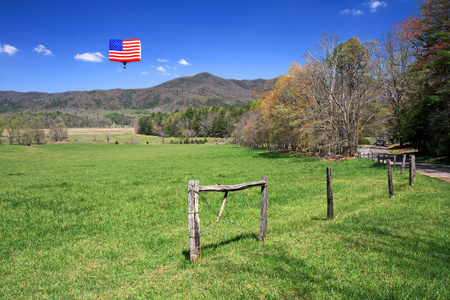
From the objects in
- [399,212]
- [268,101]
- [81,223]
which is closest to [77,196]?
[81,223]

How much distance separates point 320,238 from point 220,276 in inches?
120

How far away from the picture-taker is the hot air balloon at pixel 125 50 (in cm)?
1421

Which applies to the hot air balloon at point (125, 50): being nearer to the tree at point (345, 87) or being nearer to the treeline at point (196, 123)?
the tree at point (345, 87)

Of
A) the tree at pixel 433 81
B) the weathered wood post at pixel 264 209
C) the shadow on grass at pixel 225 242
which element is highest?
the tree at pixel 433 81

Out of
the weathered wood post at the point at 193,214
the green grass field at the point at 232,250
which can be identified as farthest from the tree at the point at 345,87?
the weathered wood post at the point at 193,214

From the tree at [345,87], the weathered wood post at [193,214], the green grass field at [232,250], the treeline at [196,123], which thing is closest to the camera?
the green grass field at [232,250]

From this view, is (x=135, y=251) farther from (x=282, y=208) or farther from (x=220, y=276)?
(x=282, y=208)

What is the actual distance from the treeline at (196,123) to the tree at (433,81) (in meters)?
92.8

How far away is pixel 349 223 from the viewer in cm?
742

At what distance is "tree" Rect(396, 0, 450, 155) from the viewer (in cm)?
2167

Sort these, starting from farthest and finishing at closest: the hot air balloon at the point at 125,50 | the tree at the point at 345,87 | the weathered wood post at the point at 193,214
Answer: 1. the tree at the point at 345,87
2. the hot air balloon at the point at 125,50
3. the weathered wood post at the point at 193,214

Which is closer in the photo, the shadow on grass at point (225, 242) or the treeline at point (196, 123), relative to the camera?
the shadow on grass at point (225, 242)

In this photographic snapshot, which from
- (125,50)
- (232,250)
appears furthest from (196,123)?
(232,250)

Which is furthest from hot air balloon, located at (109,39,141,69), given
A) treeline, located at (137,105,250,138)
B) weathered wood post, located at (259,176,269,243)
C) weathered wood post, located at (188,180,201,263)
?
treeline, located at (137,105,250,138)
